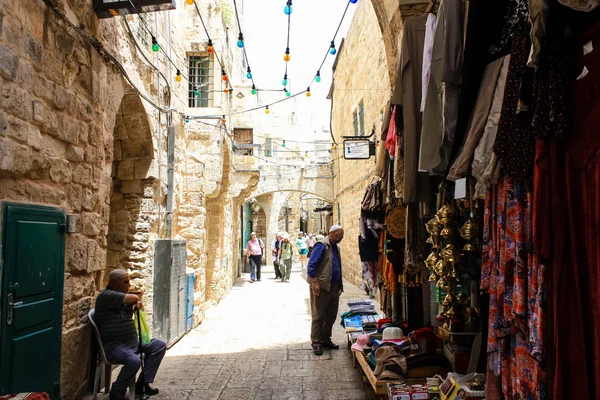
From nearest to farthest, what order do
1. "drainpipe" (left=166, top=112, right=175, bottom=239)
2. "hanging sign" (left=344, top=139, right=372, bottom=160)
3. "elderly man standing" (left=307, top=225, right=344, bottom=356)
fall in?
"elderly man standing" (left=307, top=225, right=344, bottom=356), "drainpipe" (left=166, top=112, right=175, bottom=239), "hanging sign" (left=344, top=139, right=372, bottom=160)

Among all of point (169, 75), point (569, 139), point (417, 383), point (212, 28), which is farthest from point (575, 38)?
point (212, 28)

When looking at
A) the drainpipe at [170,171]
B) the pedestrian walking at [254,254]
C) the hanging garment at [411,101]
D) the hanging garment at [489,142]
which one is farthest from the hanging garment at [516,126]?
the pedestrian walking at [254,254]

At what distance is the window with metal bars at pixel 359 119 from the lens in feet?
35.8

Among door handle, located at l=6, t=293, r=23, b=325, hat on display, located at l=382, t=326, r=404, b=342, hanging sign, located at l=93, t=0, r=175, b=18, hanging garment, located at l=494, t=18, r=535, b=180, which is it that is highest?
hanging sign, located at l=93, t=0, r=175, b=18

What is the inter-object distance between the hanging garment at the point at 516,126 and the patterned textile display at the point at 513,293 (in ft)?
0.40

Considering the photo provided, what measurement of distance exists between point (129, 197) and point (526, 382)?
512 centimetres

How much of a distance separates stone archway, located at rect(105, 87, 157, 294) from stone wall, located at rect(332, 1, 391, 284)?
14.1 feet

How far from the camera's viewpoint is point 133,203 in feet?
18.9

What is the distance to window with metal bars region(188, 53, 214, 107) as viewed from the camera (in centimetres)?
891

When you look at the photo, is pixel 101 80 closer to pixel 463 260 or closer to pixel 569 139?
pixel 463 260

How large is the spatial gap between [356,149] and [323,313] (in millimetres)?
3461

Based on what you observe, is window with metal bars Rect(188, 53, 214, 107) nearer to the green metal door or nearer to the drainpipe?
the drainpipe

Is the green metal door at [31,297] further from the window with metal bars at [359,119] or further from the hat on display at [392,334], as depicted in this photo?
the window with metal bars at [359,119]

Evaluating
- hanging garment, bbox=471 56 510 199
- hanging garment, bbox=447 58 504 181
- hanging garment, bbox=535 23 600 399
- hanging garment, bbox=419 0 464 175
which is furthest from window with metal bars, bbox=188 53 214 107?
hanging garment, bbox=535 23 600 399
